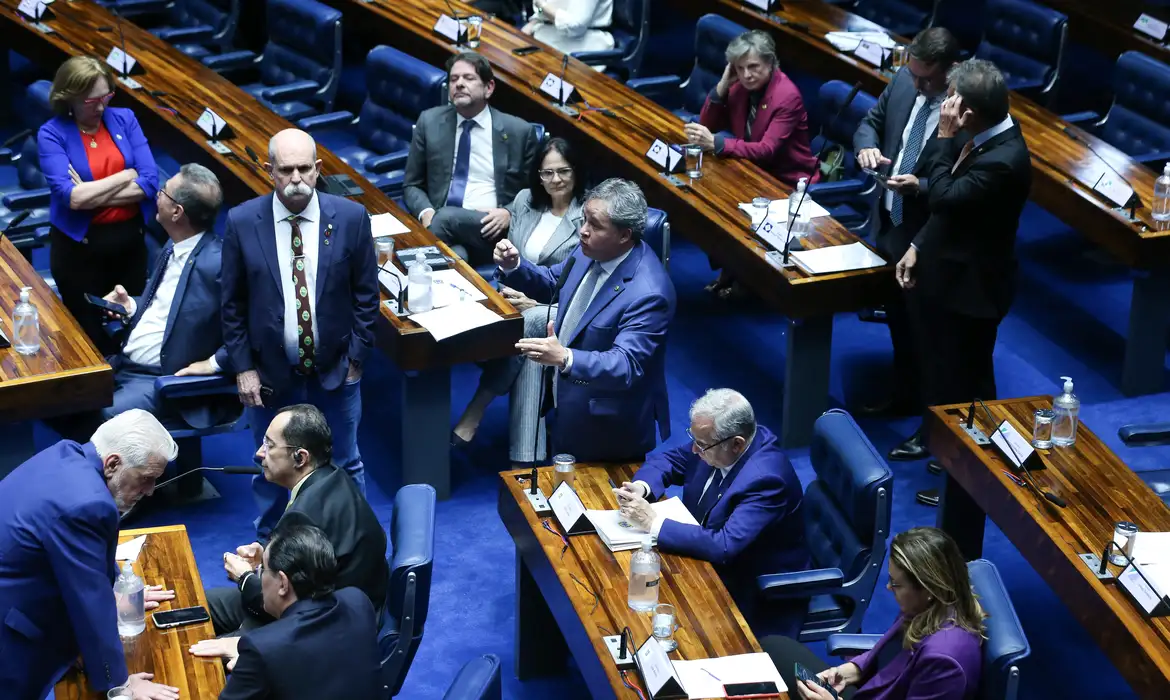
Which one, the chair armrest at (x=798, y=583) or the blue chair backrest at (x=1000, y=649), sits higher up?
the blue chair backrest at (x=1000, y=649)

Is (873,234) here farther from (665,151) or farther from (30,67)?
(30,67)

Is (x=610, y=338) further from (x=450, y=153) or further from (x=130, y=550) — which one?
(x=450, y=153)

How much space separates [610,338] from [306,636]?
1589 millimetres

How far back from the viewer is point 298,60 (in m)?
7.78

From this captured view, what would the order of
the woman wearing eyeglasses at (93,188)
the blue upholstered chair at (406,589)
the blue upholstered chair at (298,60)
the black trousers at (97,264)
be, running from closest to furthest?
the blue upholstered chair at (406,589), the woman wearing eyeglasses at (93,188), the black trousers at (97,264), the blue upholstered chair at (298,60)

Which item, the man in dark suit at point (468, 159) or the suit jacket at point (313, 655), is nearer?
the suit jacket at point (313, 655)

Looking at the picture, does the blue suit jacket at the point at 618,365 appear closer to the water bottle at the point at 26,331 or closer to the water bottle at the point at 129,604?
the water bottle at the point at 129,604

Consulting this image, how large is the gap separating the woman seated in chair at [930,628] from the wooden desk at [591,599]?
0.27m

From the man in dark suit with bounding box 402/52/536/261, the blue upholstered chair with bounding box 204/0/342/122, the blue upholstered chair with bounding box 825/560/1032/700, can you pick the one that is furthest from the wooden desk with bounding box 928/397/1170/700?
the blue upholstered chair with bounding box 204/0/342/122

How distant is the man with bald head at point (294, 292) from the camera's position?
479cm

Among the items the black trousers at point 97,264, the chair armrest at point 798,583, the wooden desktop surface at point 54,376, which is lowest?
the black trousers at point 97,264

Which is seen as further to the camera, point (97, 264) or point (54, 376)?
point (97, 264)

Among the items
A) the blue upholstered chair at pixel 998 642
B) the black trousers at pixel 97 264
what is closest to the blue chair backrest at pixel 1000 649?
the blue upholstered chair at pixel 998 642

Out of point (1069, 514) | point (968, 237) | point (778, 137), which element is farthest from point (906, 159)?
point (1069, 514)
